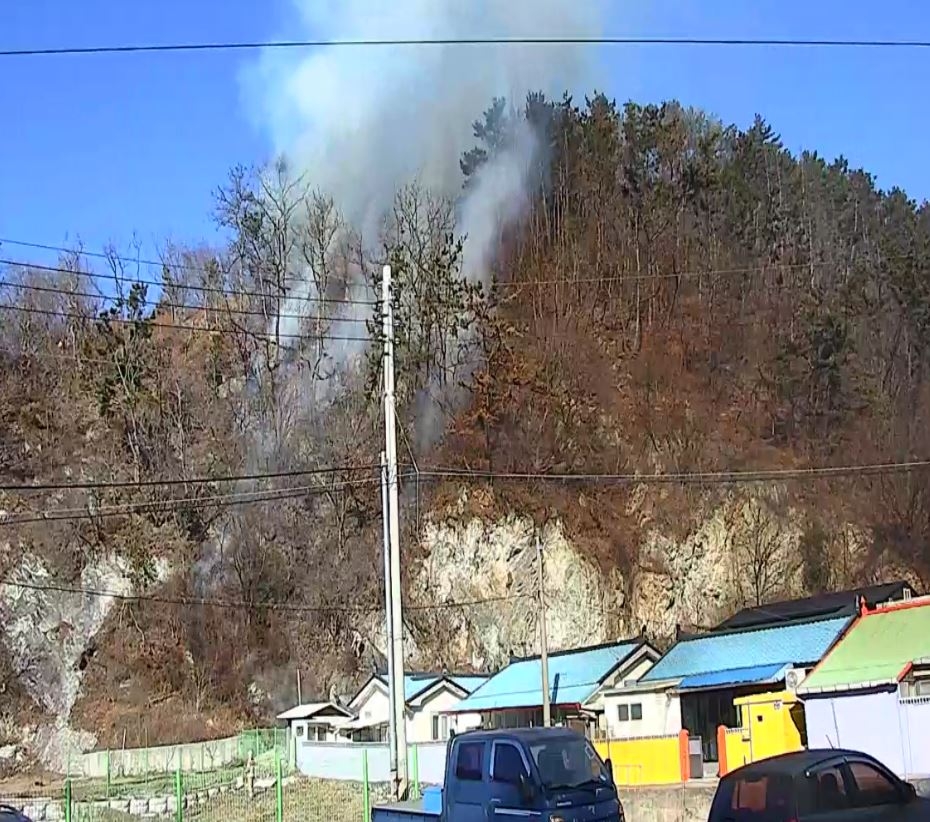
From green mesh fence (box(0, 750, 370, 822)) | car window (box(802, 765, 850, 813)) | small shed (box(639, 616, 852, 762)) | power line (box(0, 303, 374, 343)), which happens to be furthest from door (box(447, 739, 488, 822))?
power line (box(0, 303, 374, 343))

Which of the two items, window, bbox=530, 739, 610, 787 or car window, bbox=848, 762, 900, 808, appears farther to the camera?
window, bbox=530, 739, 610, 787

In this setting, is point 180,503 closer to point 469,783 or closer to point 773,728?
point 773,728

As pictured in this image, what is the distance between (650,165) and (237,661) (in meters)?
44.0

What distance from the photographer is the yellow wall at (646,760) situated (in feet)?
108

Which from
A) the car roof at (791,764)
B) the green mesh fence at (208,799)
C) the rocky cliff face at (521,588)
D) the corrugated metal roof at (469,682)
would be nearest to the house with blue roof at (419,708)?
the corrugated metal roof at (469,682)

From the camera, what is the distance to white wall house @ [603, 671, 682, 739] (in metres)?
40.2

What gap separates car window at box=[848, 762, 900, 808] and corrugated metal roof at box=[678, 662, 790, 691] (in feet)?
81.0

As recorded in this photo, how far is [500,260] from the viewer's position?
7944 centimetres

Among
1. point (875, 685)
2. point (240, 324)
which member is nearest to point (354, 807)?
point (875, 685)

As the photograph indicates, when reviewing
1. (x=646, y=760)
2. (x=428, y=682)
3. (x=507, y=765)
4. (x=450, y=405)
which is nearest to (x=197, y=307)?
(x=450, y=405)

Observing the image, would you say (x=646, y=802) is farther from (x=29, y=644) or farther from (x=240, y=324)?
(x=240, y=324)

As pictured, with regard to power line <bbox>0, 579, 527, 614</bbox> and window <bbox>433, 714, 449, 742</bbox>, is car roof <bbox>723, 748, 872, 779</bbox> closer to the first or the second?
window <bbox>433, 714, 449, 742</bbox>

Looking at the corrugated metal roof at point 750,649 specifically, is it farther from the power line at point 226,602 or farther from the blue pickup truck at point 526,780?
the blue pickup truck at point 526,780

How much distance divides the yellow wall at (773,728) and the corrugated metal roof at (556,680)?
401 inches
